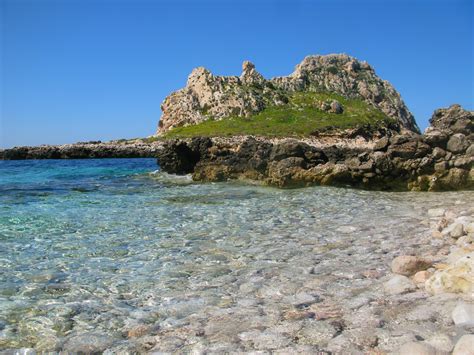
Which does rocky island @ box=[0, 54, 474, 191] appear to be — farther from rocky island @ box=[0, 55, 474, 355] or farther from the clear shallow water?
the clear shallow water

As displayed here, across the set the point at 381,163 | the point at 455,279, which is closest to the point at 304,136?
the point at 381,163

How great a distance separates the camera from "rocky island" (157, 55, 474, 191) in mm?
22781

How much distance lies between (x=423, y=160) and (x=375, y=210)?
9.21 m

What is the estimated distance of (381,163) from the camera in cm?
2342

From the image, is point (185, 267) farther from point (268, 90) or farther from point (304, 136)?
point (268, 90)

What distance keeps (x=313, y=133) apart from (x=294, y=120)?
15.8 metres

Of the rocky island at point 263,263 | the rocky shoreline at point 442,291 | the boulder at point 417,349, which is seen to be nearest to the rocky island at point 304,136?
the rocky island at point 263,263

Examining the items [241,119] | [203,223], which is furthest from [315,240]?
[241,119]

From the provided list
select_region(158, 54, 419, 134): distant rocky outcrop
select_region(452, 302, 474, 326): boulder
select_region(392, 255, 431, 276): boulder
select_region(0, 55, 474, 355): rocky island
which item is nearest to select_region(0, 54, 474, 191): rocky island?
select_region(0, 55, 474, 355): rocky island

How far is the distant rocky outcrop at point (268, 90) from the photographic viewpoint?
353 ft

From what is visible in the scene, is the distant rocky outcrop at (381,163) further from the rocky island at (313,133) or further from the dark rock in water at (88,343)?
the dark rock in water at (88,343)

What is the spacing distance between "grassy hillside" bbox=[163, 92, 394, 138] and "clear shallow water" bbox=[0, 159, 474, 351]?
67.6 metres

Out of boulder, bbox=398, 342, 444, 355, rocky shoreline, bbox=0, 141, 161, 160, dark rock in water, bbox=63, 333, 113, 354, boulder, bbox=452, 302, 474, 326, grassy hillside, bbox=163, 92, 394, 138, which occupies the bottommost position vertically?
dark rock in water, bbox=63, 333, 113, 354

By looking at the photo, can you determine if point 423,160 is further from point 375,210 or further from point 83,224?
point 83,224
